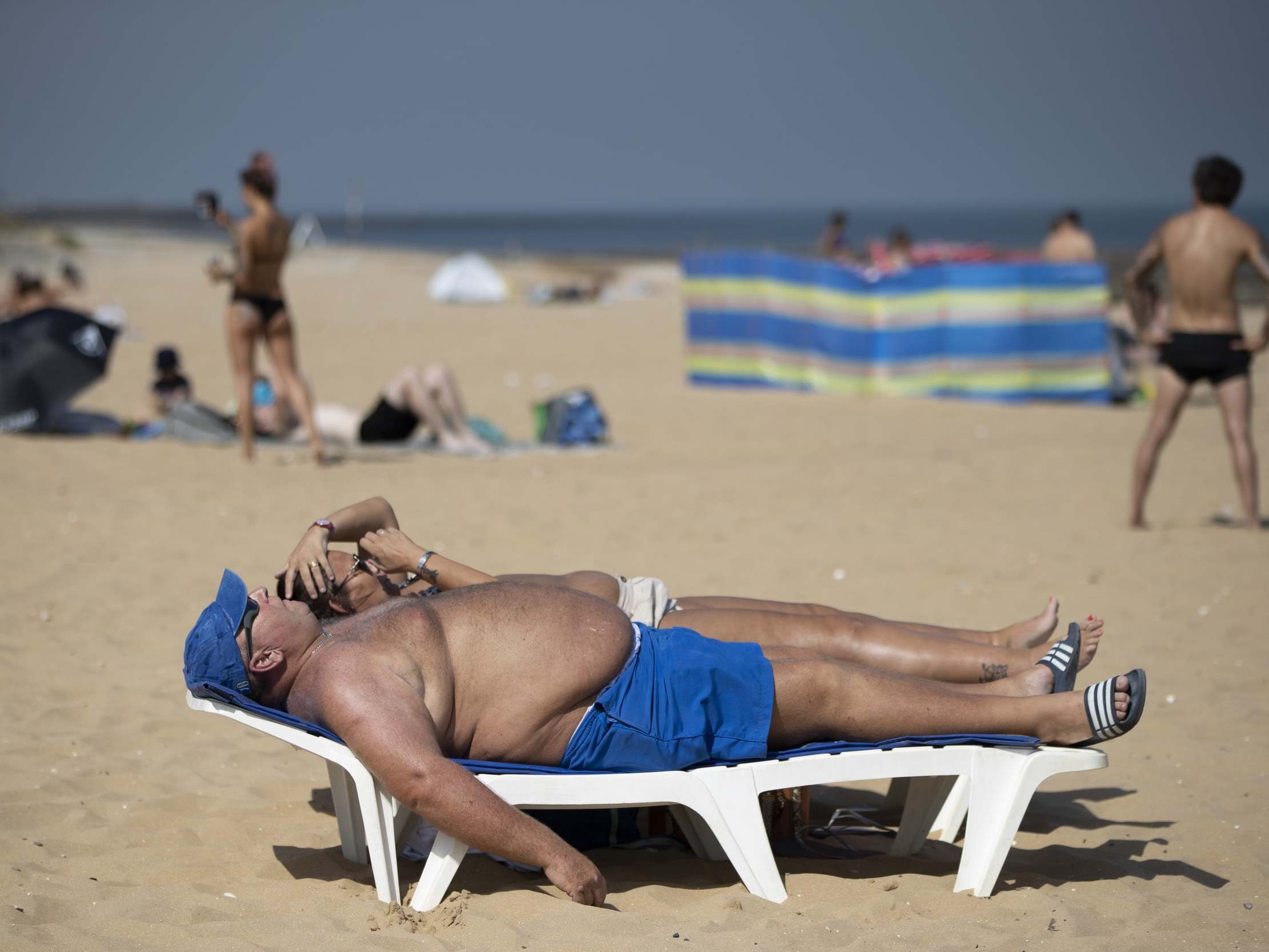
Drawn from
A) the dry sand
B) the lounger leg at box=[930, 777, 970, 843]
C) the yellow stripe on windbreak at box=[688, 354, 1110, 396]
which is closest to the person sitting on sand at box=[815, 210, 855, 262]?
the yellow stripe on windbreak at box=[688, 354, 1110, 396]

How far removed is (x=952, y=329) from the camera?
38.8 ft

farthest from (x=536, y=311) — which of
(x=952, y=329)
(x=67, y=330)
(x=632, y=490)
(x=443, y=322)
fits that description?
(x=632, y=490)

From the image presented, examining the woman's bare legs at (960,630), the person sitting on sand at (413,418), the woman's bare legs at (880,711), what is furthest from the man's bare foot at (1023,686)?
the person sitting on sand at (413,418)

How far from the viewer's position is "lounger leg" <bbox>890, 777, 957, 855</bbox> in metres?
3.36

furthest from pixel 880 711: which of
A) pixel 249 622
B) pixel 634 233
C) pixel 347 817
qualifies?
pixel 634 233

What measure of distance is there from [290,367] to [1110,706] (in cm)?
666

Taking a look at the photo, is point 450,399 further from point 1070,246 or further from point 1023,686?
point 1070,246

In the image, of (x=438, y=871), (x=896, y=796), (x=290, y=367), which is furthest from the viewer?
(x=290, y=367)

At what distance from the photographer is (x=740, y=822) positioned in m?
3.00

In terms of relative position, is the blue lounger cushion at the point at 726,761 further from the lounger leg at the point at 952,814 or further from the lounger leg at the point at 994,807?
the lounger leg at the point at 952,814

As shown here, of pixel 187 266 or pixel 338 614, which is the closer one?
pixel 338 614

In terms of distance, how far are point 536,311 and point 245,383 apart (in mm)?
13581

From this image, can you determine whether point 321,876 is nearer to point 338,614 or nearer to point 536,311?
point 338,614

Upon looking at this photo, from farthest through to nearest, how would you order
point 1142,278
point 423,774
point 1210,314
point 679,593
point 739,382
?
point 739,382 → point 1142,278 → point 1210,314 → point 679,593 → point 423,774
